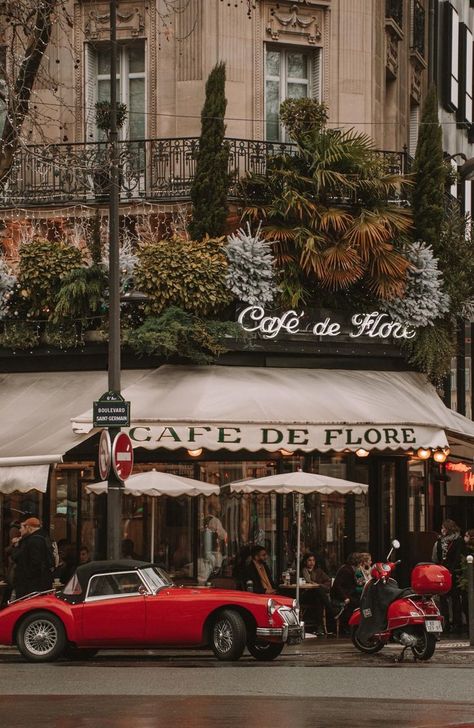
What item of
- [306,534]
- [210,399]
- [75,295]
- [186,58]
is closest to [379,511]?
[306,534]

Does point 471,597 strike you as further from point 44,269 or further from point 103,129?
point 103,129

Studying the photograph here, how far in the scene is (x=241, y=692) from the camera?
16.0 metres

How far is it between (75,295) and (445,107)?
16.0 meters

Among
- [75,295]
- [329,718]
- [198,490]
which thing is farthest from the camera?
[75,295]

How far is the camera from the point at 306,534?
27.6 meters

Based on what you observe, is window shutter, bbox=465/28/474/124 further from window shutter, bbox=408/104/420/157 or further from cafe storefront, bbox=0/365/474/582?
cafe storefront, bbox=0/365/474/582

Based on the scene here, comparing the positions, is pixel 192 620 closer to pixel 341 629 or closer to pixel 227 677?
pixel 227 677

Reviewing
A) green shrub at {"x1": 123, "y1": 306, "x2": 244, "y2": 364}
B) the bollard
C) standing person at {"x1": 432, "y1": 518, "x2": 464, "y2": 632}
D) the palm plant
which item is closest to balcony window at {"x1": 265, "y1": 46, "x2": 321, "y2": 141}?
the palm plant

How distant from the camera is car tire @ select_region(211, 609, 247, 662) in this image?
65.8 ft

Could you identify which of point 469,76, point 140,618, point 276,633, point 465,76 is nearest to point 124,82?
point 140,618

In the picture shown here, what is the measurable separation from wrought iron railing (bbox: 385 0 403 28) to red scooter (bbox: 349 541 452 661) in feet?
41.5

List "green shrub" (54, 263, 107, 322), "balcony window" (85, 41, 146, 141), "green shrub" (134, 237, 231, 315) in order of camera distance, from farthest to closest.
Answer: "balcony window" (85, 41, 146, 141)
"green shrub" (54, 263, 107, 322)
"green shrub" (134, 237, 231, 315)

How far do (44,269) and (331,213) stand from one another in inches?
196

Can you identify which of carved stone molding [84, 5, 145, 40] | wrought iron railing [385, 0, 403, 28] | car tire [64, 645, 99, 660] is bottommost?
car tire [64, 645, 99, 660]
